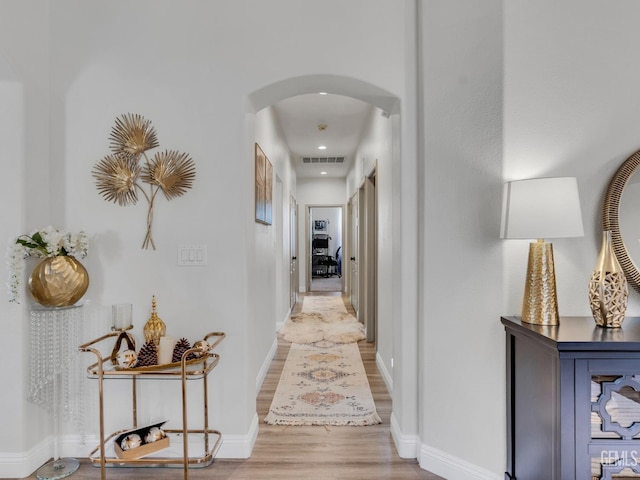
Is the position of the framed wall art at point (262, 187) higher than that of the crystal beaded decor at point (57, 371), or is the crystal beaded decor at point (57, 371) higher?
the framed wall art at point (262, 187)

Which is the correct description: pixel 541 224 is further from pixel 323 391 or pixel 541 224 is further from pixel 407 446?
pixel 323 391

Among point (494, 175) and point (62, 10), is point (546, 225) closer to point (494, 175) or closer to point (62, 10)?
point (494, 175)

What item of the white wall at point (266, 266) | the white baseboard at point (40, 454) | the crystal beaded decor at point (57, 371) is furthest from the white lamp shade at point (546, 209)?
the white baseboard at point (40, 454)

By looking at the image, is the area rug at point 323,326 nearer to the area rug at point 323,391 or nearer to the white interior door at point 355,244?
the white interior door at point 355,244

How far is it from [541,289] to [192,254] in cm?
182

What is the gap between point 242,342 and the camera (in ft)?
7.57

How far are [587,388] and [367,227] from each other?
12.0 ft

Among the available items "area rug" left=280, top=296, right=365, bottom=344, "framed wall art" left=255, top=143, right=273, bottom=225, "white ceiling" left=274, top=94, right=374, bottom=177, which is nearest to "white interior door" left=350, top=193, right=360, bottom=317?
"area rug" left=280, top=296, right=365, bottom=344

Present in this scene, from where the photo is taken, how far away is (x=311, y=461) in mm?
2271

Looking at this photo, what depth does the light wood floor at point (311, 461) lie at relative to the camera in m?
2.13

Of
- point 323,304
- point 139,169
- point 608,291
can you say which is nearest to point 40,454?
point 139,169

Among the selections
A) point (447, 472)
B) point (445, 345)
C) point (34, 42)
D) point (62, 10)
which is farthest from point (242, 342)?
point (62, 10)

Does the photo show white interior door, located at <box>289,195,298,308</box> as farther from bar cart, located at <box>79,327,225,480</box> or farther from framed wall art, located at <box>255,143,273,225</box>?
bar cart, located at <box>79,327,225,480</box>

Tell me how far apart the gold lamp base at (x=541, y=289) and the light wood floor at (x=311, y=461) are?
1070 mm
